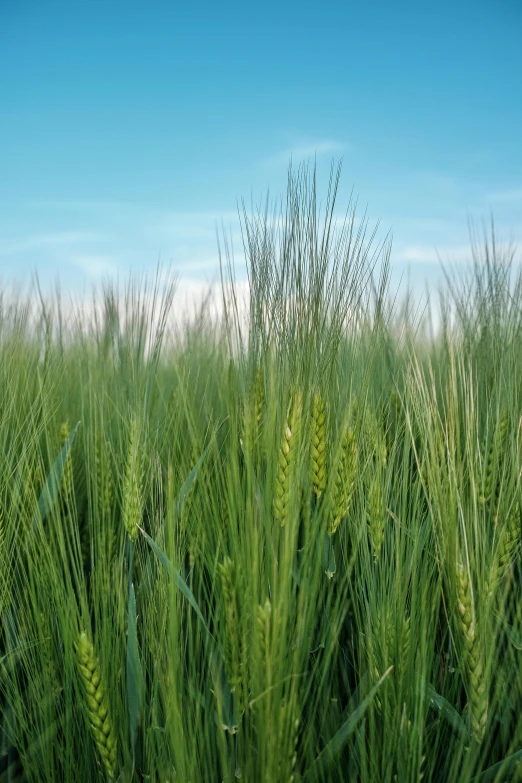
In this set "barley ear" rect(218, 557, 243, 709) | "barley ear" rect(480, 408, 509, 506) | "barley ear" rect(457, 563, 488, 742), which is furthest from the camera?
"barley ear" rect(480, 408, 509, 506)

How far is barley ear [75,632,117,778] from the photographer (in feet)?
2.79

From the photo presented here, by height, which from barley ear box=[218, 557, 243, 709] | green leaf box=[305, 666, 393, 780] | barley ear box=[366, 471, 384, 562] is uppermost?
barley ear box=[366, 471, 384, 562]

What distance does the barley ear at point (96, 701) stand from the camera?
2.79 ft

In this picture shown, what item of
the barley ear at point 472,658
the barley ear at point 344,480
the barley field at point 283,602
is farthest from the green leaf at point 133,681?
the barley ear at point 472,658

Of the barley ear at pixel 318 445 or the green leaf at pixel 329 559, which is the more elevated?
the barley ear at pixel 318 445

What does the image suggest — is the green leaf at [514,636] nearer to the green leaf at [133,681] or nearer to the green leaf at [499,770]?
the green leaf at [499,770]

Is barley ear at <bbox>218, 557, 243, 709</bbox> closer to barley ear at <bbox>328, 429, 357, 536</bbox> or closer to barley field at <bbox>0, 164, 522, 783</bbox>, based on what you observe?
barley field at <bbox>0, 164, 522, 783</bbox>

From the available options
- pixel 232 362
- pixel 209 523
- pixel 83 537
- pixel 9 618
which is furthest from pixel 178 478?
pixel 83 537

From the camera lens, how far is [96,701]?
0.86 meters

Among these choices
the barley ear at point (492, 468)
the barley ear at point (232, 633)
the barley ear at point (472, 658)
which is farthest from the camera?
the barley ear at point (492, 468)

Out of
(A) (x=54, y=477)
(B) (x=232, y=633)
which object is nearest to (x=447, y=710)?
(B) (x=232, y=633)

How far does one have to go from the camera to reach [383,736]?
94cm

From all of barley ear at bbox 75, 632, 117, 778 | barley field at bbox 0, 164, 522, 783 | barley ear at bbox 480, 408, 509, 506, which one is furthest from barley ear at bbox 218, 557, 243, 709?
barley ear at bbox 480, 408, 509, 506

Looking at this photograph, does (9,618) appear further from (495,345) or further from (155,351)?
(495,345)
